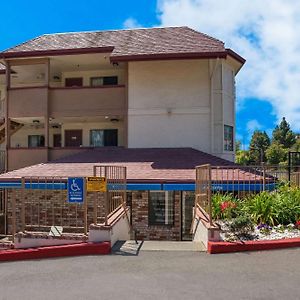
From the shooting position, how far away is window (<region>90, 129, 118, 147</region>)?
74.7ft

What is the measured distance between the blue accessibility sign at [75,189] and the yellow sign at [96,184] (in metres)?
0.18

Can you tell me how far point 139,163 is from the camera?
1784 cm

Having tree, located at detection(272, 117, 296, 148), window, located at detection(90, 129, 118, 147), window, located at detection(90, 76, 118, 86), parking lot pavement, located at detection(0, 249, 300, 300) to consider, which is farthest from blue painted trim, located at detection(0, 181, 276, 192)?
tree, located at detection(272, 117, 296, 148)

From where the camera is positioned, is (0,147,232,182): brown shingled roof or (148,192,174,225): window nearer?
(0,147,232,182): brown shingled roof

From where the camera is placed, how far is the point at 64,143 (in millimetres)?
23719

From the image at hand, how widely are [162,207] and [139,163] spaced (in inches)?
93.0

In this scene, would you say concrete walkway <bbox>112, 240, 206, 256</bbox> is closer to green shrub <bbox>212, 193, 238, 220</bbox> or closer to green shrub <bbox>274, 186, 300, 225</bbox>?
green shrub <bbox>212, 193, 238, 220</bbox>

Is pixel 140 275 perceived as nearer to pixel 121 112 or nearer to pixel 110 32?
pixel 121 112

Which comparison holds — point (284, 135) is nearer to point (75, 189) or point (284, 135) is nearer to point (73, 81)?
point (73, 81)

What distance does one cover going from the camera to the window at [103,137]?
2277 cm

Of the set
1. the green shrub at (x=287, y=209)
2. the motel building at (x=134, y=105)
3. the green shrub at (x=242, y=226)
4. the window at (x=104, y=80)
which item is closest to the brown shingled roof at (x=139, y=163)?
the motel building at (x=134, y=105)

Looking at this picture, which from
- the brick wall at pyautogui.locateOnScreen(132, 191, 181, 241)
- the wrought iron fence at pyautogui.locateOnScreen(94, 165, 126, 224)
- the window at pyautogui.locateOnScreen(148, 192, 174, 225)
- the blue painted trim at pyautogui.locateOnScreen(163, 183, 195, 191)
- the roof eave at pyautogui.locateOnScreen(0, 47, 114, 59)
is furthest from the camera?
the roof eave at pyautogui.locateOnScreen(0, 47, 114, 59)

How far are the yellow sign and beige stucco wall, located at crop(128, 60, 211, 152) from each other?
11.1m

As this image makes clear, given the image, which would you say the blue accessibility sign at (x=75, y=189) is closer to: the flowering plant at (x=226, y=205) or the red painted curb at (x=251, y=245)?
the red painted curb at (x=251, y=245)
